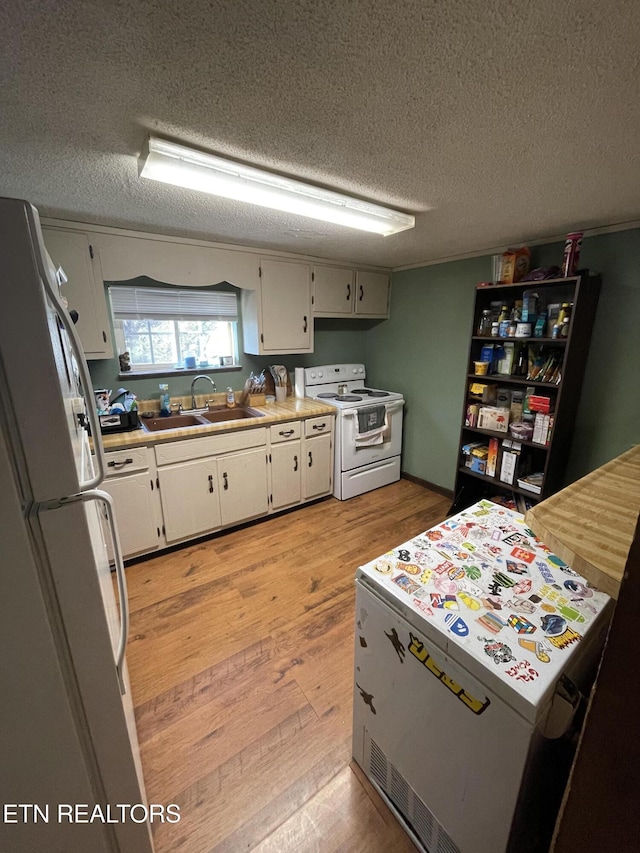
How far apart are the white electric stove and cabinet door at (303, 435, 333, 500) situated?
0.29ft

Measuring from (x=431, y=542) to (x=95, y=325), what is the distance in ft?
7.85

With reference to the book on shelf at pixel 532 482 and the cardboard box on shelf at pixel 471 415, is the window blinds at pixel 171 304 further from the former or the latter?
the book on shelf at pixel 532 482

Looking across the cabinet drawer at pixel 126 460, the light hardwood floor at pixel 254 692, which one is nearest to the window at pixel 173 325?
the cabinet drawer at pixel 126 460

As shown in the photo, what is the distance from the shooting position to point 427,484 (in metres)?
3.52

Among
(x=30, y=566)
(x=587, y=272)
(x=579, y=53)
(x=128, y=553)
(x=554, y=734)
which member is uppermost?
(x=579, y=53)

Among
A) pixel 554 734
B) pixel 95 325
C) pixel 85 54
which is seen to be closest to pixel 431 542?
pixel 554 734

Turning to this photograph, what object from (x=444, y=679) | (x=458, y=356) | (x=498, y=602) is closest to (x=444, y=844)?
(x=444, y=679)

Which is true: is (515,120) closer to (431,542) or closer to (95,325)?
(431,542)

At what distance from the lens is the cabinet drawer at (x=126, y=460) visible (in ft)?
7.04

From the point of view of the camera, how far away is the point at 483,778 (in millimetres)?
825

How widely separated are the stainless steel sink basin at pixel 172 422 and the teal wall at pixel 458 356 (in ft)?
6.95

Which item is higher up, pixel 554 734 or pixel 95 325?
pixel 95 325

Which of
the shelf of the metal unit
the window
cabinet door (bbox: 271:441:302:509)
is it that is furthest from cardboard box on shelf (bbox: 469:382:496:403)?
the window

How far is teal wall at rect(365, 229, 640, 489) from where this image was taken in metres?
2.17
